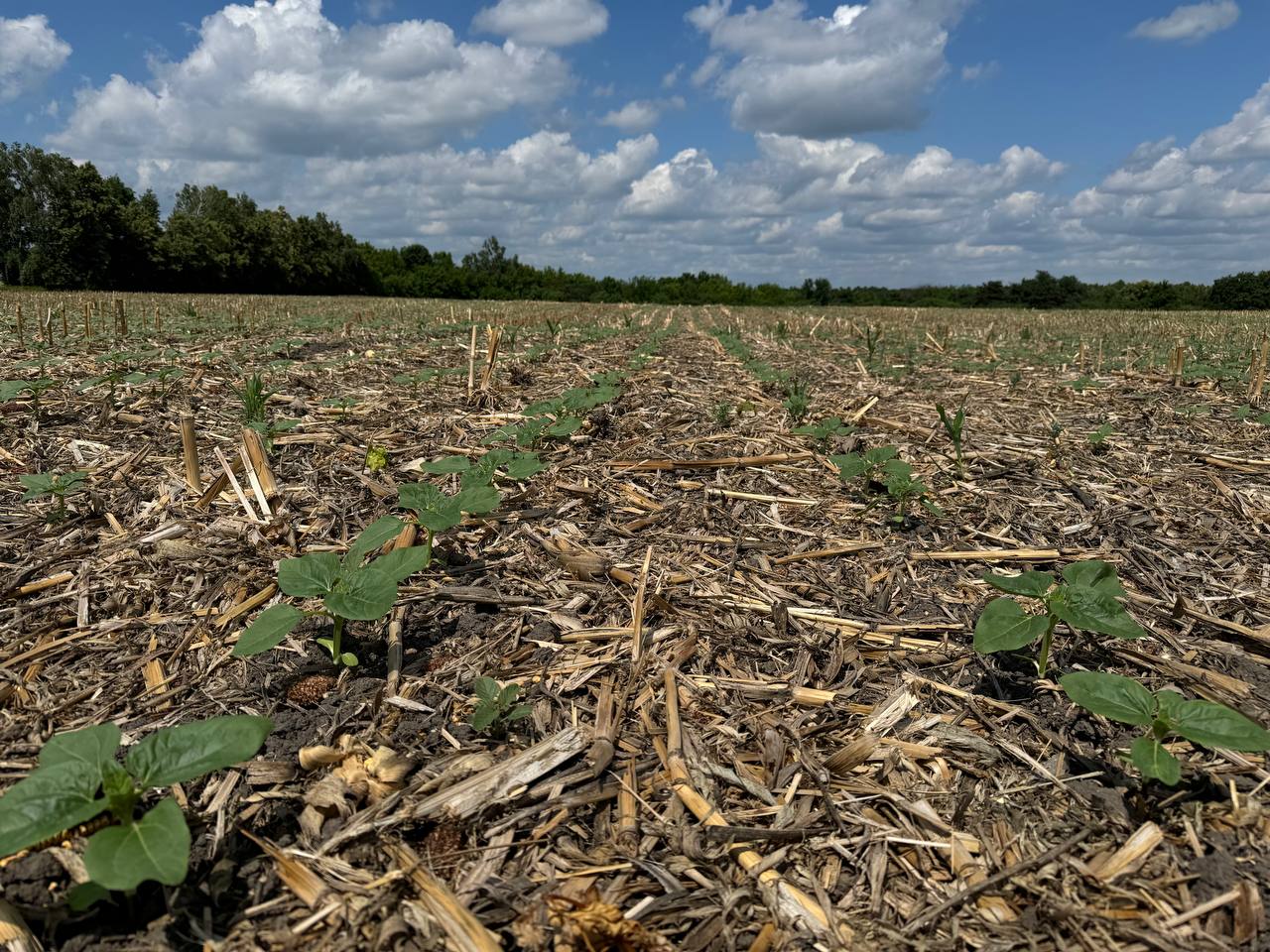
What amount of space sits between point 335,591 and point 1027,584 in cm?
234

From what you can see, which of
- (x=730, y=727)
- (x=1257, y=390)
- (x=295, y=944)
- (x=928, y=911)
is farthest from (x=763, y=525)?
(x=1257, y=390)

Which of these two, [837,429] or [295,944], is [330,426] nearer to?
[837,429]

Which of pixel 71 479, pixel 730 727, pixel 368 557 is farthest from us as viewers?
pixel 71 479

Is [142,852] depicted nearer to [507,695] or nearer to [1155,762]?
[507,695]

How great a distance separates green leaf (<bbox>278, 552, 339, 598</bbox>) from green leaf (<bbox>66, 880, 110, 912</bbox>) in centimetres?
92

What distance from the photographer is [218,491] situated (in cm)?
391

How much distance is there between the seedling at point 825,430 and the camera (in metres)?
4.79

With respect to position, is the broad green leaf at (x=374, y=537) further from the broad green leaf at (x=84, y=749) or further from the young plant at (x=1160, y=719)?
the young plant at (x=1160, y=719)

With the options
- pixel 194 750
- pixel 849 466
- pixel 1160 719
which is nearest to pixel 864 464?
pixel 849 466

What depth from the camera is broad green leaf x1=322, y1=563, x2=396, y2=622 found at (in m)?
2.29

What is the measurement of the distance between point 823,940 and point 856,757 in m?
0.61


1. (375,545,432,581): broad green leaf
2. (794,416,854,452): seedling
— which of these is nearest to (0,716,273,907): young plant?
(375,545,432,581): broad green leaf

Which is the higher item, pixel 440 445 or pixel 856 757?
pixel 440 445

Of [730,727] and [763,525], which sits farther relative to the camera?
[763,525]
